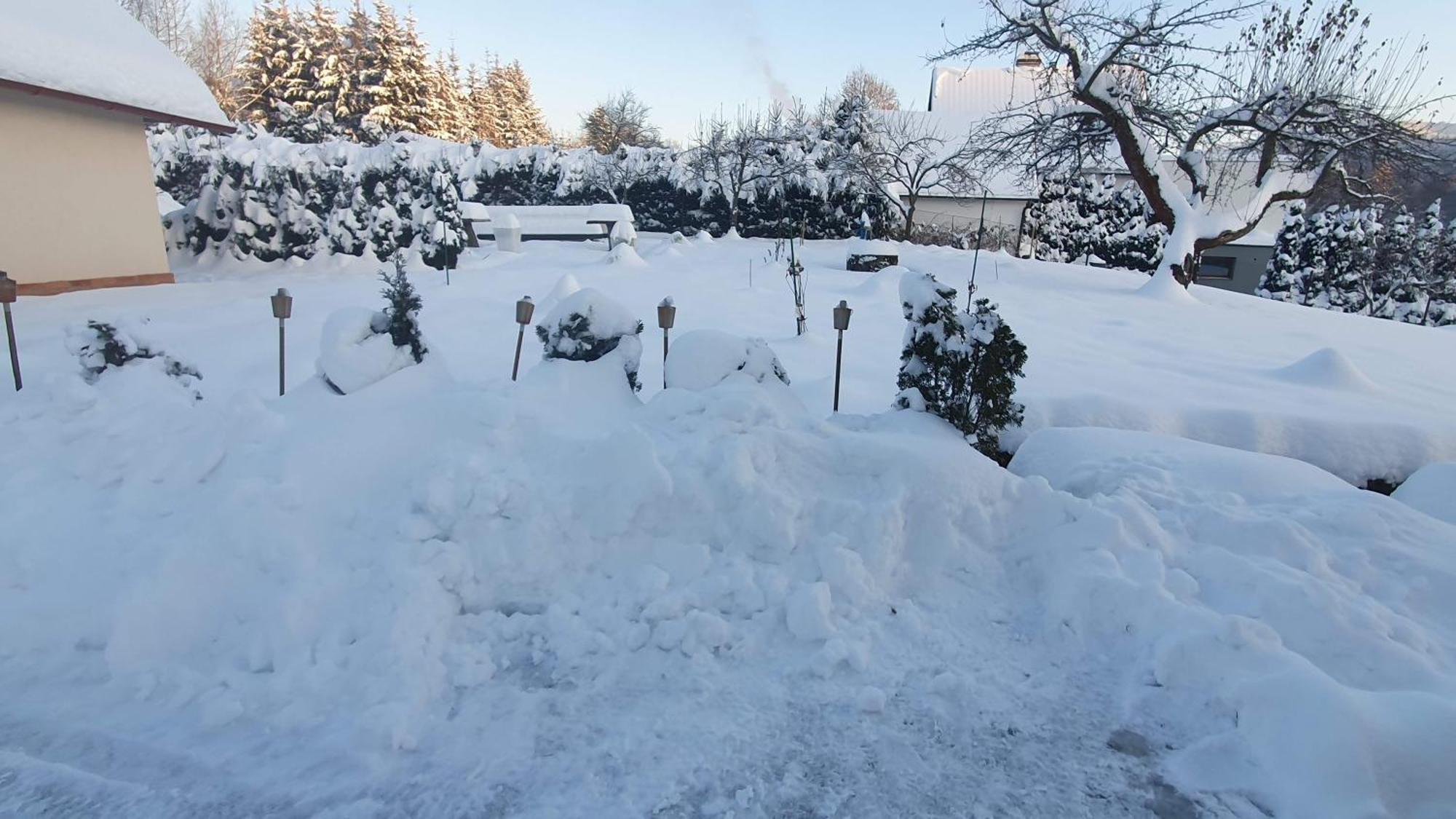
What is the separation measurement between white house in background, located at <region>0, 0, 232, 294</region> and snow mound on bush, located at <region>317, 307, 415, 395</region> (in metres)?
8.12

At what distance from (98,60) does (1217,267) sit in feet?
102

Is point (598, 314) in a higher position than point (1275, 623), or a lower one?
higher

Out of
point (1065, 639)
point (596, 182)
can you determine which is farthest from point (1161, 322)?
point (596, 182)

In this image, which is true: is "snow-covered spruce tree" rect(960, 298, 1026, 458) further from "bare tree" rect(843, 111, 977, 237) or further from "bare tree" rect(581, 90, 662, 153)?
"bare tree" rect(581, 90, 662, 153)

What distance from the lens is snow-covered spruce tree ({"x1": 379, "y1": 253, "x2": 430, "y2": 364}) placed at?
4.59 meters

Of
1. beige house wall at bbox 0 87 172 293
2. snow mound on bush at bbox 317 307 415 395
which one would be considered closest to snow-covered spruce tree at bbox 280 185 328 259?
beige house wall at bbox 0 87 172 293

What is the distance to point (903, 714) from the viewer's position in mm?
2654

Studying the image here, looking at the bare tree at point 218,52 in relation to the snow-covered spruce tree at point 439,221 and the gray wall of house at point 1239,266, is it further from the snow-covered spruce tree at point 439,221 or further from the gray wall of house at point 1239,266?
the gray wall of house at point 1239,266

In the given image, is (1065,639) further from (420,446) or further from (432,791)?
(420,446)

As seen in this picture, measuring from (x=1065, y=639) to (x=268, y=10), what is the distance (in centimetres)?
3977

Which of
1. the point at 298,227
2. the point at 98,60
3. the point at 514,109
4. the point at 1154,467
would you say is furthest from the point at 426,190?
the point at 514,109

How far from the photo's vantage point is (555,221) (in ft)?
64.4

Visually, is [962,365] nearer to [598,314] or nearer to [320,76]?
[598,314]

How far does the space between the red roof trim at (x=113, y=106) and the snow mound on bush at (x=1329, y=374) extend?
1489 centimetres
